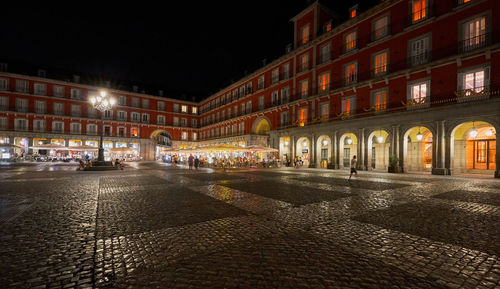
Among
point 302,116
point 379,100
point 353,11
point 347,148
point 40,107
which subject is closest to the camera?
point 379,100

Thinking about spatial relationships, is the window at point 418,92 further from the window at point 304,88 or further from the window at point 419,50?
the window at point 304,88

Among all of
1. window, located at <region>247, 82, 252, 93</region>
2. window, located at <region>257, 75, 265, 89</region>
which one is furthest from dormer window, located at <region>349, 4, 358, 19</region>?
A: window, located at <region>247, 82, 252, 93</region>

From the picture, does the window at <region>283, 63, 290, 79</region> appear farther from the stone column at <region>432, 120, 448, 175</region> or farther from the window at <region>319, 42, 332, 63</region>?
the stone column at <region>432, 120, 448, 175</region>

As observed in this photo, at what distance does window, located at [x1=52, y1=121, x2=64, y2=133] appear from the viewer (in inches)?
1508

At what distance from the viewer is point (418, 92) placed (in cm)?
1698

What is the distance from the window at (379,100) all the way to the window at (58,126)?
44.6 metres

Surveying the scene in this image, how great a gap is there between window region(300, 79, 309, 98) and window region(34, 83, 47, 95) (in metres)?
39.6

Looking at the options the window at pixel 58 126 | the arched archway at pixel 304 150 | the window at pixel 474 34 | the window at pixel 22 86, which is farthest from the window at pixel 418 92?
the window at pixel 22 86

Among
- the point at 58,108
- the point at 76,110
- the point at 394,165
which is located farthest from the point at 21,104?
the point at 394,165

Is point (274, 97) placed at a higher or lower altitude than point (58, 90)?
lower

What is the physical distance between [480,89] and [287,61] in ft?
58.5

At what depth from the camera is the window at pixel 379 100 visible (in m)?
18.8

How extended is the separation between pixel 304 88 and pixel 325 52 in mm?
4008

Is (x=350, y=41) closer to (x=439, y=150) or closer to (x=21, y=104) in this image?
(x=439, y=150)
